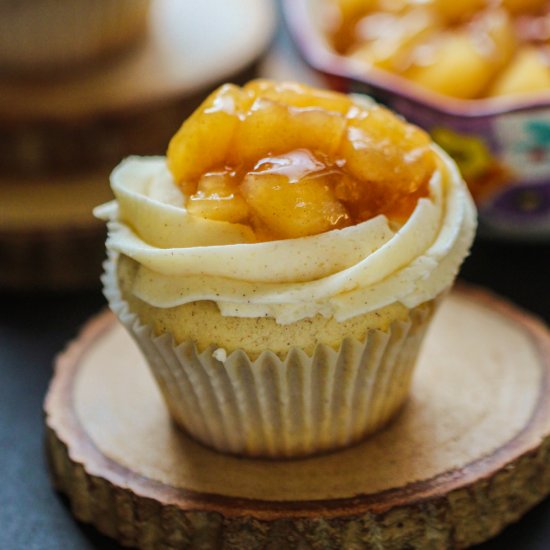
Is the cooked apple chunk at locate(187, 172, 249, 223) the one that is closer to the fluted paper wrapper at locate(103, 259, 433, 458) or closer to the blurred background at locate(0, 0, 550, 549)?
the fluted paper wrapper at locate(103, 259, 433, 458)

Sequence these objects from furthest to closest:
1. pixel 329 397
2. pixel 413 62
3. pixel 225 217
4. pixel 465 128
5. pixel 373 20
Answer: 1. pixel 373 20
2. pixel 413 62
3. pixel 465 128
4. pixel 329 397
5. pixel 225 217

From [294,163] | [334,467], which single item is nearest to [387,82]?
[294,163]

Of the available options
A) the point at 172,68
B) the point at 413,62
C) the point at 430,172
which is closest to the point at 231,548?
the point at 430,172

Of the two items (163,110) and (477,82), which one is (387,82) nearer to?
(477,82)

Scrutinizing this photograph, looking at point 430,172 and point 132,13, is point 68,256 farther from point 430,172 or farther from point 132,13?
point 430,172

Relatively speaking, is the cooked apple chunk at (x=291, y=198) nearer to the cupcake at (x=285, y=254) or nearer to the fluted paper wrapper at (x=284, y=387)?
the cupcake at (x=285, y=254)

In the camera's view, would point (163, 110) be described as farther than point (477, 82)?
Yes
